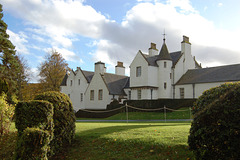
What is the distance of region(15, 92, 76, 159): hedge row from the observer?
26.3 ft

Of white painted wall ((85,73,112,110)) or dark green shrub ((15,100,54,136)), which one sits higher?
white painted wall ((85,73,112,110))

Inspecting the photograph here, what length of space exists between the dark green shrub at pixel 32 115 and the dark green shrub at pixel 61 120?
1129 millimetres

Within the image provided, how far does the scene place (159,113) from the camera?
96.2ft

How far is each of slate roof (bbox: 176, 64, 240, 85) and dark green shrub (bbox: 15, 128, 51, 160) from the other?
2880cm

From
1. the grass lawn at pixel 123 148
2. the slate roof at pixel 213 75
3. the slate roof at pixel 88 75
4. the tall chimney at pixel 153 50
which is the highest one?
the tall chimney at pixel 153 50

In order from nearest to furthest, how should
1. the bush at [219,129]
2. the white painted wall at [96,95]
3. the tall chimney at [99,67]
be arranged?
the bush at [219,129] < the white painted wall at [96,95] < the tall chimney at [99,67]

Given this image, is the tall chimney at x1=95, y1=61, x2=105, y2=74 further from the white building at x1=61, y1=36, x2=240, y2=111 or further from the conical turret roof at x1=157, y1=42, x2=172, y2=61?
the conical turret roof at x1=157, y1=42, x2=172, y2=61

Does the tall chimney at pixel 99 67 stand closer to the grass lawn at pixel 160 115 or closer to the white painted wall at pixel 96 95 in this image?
the white painted wall at pixel 96 95

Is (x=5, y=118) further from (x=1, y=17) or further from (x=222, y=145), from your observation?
(x=1, y=17)

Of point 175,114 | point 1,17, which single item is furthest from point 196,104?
point 1,17

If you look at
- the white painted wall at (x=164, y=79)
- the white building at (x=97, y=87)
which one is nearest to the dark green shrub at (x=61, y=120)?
the white painted wall at (x=164, y=79)

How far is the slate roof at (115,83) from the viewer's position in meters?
40.8

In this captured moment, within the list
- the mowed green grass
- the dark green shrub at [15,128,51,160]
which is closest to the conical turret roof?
the mowed green grass

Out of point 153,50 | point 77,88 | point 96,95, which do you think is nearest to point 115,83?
point 96,95
